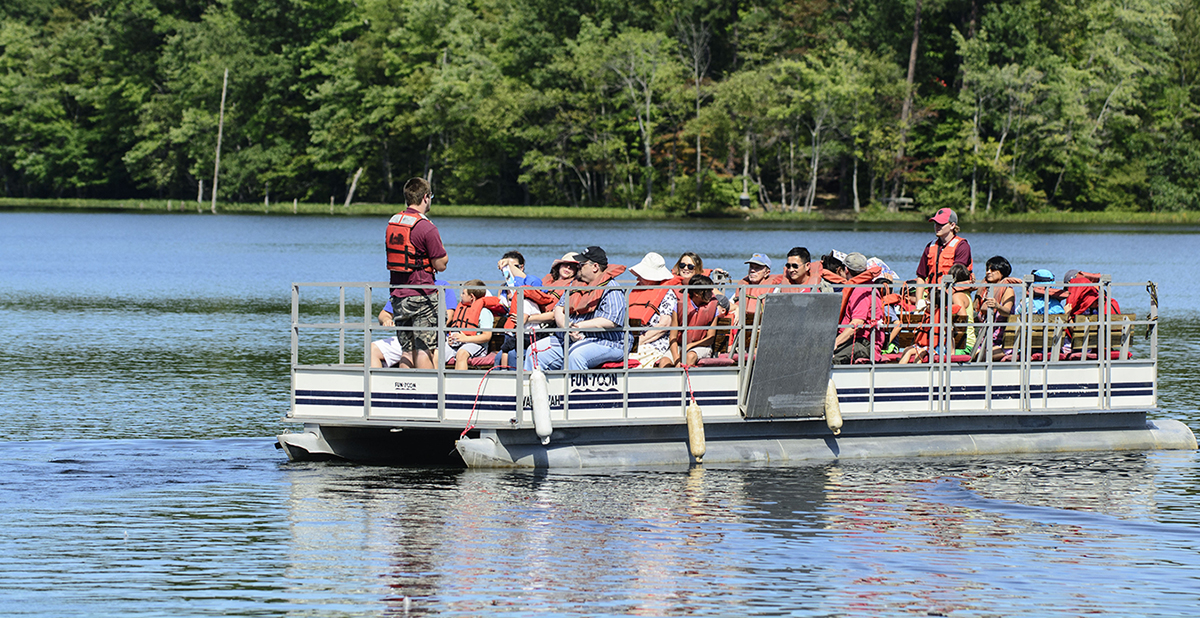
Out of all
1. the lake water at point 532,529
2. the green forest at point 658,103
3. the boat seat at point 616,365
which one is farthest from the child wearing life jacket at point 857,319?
the green forest at point 658,103

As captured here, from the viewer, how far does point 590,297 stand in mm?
13227

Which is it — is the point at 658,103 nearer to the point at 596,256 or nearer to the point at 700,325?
the point at 700,325

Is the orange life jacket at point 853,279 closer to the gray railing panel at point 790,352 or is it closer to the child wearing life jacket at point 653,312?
the gray railing panel at point 790,352

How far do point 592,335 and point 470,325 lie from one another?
1090 millimetres

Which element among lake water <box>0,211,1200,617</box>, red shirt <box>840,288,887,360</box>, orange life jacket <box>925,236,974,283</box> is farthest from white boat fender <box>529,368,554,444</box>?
orange life jacket <box>925,236,974,283</box>

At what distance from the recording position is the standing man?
41.0 feet

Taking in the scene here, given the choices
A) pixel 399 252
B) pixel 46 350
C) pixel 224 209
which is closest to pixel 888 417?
pixel 399 252

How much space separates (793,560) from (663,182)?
7434 cm

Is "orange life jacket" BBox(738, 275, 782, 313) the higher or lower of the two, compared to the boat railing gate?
higher

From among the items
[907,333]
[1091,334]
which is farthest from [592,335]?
[1091,334]

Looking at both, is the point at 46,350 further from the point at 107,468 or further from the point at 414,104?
the point at 414,104

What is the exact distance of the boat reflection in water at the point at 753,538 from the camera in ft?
31.4

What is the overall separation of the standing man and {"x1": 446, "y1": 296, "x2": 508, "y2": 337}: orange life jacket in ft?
1.38

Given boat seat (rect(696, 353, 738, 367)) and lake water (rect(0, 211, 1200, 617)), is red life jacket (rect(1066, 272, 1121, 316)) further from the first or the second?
boat seat (rect(696, 353, 738, 367))
